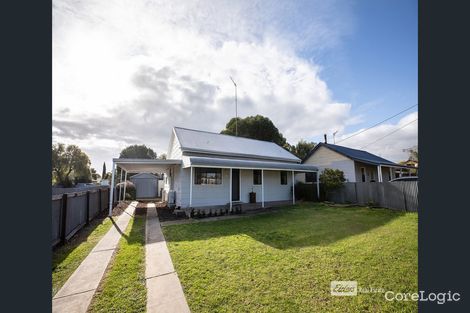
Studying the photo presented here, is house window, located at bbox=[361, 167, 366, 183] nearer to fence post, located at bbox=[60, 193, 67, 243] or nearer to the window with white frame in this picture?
→ the window with white frame

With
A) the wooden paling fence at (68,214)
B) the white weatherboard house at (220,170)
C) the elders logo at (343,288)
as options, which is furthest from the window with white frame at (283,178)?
the wooden paling fence at (68,214)

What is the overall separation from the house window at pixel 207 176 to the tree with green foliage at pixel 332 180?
8055mm

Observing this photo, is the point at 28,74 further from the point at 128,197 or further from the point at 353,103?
the point at 128,197

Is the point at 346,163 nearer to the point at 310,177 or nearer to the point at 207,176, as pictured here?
the point at 310,177

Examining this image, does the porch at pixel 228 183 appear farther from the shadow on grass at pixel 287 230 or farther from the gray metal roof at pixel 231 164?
the shadow on grass at pixel 287 230

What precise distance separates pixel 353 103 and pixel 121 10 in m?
14.4

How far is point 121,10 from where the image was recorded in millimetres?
4336

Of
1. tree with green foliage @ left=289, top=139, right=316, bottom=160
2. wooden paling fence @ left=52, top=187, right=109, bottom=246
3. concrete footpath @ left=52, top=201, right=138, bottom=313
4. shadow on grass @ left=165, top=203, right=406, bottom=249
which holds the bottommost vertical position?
shadow on grass @ left=165, top=203, right=406, bottom=249

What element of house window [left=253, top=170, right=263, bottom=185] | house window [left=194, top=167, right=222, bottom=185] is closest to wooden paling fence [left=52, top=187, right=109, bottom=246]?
house window [left=194, top=167, right=222, bottom=185]

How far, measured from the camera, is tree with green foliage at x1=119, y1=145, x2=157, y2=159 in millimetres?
49575

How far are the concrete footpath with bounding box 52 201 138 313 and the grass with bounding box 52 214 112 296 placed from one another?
121 mm

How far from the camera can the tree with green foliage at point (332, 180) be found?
14.0 m
